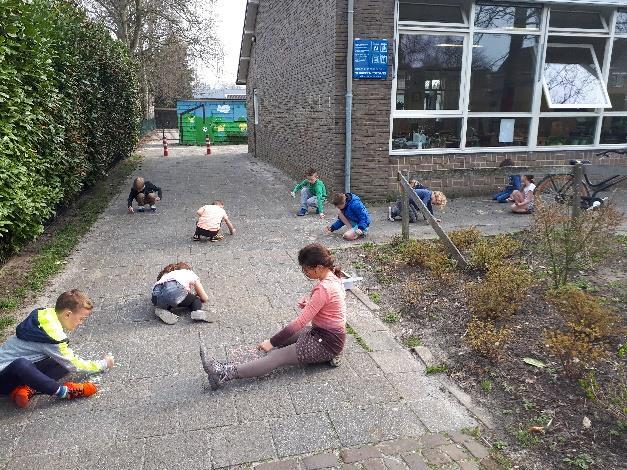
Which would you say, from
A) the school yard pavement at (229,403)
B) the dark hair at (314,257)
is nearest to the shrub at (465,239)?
the school yard pavement at (229,403)

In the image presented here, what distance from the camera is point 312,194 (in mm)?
9828

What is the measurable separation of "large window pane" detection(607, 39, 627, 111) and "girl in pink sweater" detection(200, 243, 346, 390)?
10.7 metres

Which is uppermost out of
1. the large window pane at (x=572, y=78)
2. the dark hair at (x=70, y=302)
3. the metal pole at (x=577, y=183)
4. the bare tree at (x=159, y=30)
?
the bare tree at (x=159, y=30)

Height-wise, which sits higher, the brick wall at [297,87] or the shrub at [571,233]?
the brick wall at [297,87]

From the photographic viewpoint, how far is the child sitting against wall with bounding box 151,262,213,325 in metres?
4.89

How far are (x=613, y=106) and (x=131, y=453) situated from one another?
12542 mm

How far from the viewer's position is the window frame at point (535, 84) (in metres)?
10.2

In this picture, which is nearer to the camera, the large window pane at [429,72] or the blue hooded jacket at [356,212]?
the blue hooded jacket at [356,212]

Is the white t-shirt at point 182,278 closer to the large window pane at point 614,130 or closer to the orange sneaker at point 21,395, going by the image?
the orange sneaker at point 21,395

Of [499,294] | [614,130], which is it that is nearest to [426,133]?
[614,130]

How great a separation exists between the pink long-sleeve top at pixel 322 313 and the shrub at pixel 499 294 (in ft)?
4.99

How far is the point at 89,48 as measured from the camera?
1203 cm

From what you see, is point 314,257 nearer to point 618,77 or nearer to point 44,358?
point 44,358

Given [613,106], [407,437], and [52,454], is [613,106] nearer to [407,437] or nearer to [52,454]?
[407,437]
